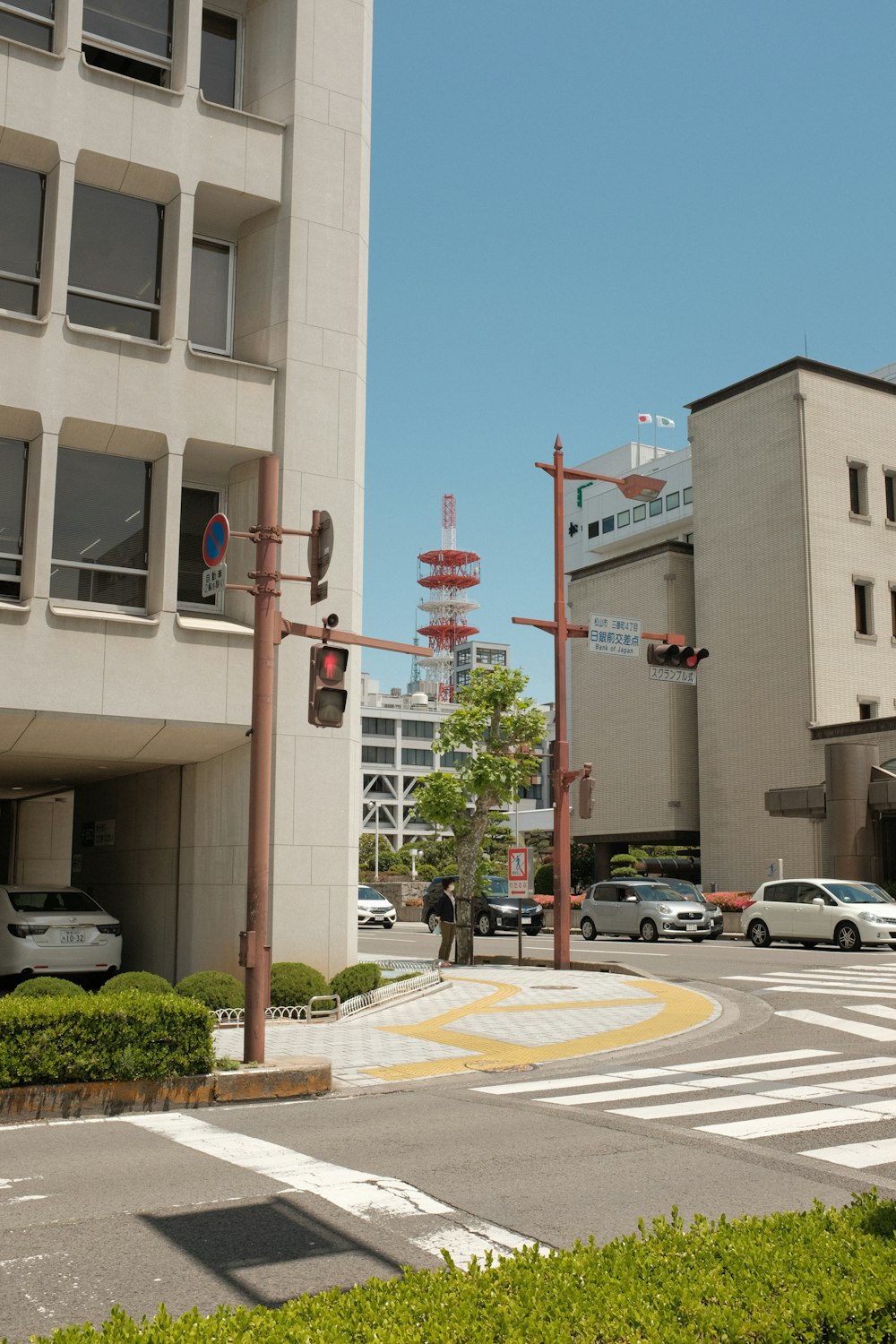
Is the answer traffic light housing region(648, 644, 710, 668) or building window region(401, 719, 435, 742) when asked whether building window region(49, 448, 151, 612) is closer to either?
traffic light housing region(648, 644, 710, 668)

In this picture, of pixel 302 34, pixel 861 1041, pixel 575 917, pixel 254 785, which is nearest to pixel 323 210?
pixel 302 34

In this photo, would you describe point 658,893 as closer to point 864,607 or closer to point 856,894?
point 856,894

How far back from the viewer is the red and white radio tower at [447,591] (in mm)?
154375

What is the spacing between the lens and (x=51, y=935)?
17.2 m

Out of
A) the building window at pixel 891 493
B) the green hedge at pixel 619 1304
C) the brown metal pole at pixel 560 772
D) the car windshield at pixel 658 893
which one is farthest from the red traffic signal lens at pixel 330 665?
the building window at pixel 891 493

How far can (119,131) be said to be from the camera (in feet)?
54.4

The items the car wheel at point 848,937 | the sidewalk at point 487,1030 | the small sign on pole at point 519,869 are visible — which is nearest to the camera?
the sidewalk at point 487,1030

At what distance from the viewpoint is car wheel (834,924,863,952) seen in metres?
28.0

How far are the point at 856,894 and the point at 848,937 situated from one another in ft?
4.50

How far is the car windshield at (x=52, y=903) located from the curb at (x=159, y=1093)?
7880 mm

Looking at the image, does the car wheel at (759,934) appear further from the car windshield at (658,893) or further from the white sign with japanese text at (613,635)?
the white sign with japanese text at (613,635)

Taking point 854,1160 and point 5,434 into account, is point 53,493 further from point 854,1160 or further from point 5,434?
point 854,1160

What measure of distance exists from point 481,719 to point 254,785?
14429mm

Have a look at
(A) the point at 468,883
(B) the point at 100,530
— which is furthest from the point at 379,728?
(B) the point at 100,530
